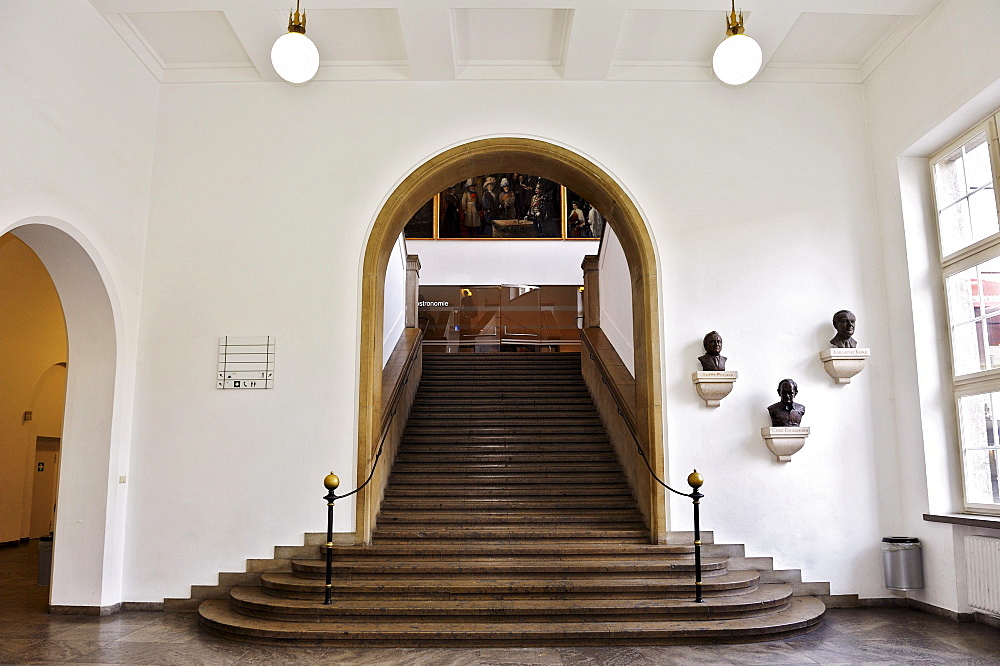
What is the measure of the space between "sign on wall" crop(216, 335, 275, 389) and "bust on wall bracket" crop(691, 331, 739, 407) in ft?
→ 13.3

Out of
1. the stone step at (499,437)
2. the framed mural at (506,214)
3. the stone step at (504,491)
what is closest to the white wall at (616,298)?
the stone step at (499,437)

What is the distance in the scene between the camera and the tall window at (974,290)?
6559mm

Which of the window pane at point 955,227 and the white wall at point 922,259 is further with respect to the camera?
the window pane at point 955,227

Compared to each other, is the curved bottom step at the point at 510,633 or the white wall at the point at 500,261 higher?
the white wall at the point at 500,261

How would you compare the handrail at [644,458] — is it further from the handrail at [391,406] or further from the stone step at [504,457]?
the handrail at [391,406]

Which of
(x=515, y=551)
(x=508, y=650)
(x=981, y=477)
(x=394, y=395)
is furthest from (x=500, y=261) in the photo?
(x=508, y=650)

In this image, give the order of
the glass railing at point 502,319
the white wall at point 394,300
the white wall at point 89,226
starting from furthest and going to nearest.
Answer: the glass railing at point 502,319
the white wall at point 394,300
the white wall at point 89,226

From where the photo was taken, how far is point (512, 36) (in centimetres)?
758

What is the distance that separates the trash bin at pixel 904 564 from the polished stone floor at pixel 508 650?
1.28ft

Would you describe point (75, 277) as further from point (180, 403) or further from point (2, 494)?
point (2, 494)

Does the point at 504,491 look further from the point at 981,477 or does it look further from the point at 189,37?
the point at 189,37

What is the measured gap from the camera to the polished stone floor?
5.33 m

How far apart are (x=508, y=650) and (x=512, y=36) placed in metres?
5.48

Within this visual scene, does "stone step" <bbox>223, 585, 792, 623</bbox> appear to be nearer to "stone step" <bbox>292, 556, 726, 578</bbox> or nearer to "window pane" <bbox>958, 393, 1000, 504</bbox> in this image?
"stone step" <bbox>292, 556, 726, 578</bbox>
